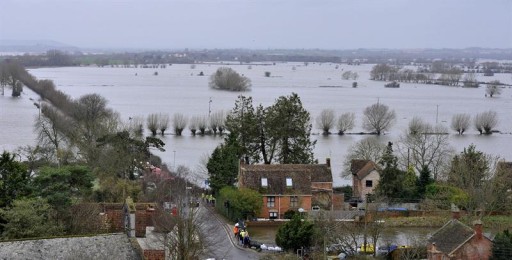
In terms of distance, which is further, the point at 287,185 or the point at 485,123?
the point at 485,123

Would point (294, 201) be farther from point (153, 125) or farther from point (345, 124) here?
point (345, 124)

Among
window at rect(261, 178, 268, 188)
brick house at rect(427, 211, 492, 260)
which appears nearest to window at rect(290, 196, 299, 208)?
window at rect(261, 178, 268, 188)

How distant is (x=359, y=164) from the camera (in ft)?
93.8

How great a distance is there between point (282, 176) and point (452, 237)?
8.45m

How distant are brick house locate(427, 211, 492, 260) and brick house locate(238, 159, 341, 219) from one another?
732 cm

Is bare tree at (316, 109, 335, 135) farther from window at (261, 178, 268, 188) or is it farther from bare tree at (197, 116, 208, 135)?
window at (261, 178, 268, 188)

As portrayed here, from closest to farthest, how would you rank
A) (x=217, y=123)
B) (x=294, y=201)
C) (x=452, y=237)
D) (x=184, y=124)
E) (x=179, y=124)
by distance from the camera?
(x=452, y=237)
(x=294, y=201)
(x=217, y=123)
(x=179, y=124)
(x=184, y=124)

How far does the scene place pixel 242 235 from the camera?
68.8ft

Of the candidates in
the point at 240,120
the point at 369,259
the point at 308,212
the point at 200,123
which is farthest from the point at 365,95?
the point at 369,259

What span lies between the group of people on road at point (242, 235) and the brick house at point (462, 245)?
5.09 m

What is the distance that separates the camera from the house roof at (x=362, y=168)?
27.7m

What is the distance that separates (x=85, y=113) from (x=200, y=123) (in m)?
13.2

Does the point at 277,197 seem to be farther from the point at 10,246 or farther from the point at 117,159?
the point at 10,246

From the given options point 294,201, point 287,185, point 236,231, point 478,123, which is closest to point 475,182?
point 294,201
